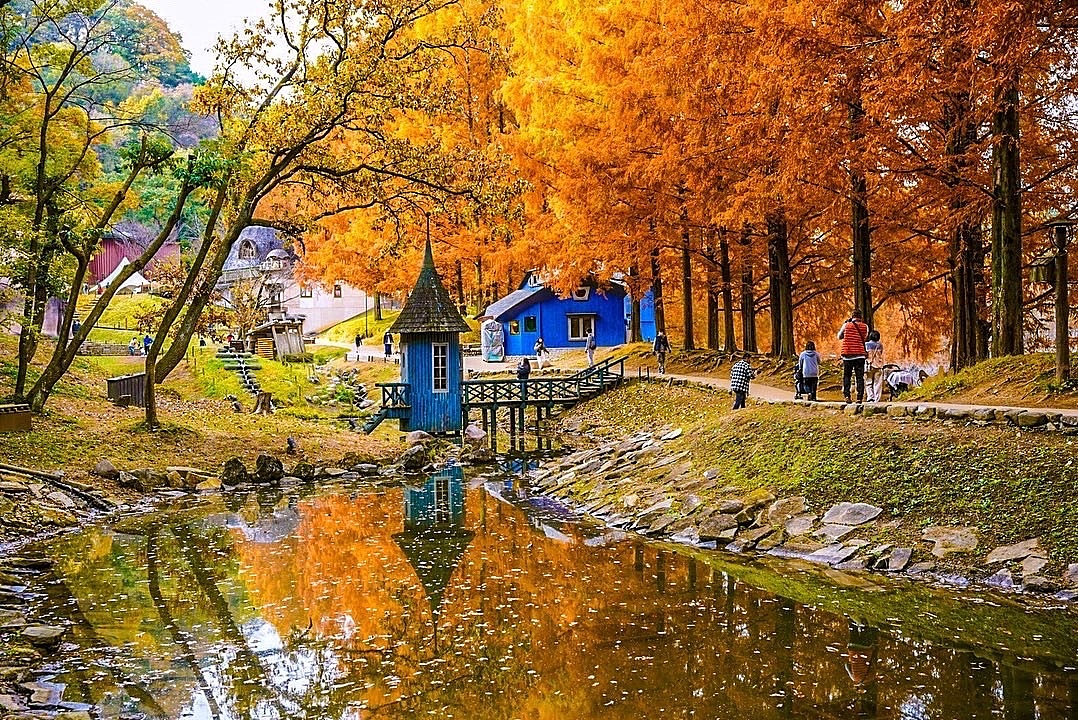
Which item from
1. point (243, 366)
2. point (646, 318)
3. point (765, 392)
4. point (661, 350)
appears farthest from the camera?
point (646, 318)

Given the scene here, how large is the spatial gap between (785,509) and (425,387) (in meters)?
15.3

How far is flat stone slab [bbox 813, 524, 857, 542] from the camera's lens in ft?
45.4

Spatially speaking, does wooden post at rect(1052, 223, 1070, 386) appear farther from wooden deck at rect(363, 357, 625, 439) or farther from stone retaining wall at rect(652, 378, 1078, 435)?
wooden deck at rect(363, 357, 625, 439)

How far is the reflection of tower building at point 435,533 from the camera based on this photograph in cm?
1326

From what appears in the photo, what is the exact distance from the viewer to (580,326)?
46500 millimetres

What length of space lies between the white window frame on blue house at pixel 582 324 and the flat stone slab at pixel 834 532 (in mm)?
32145

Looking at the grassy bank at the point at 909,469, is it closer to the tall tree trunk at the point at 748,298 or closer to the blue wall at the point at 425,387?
the blue wall at the point at 425,387

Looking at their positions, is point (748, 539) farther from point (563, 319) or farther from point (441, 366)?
point (563, 319)

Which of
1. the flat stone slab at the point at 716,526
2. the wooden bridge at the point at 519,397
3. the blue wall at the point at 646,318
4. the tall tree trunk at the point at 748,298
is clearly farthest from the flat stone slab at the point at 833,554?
the blue wall at the point at 646,318

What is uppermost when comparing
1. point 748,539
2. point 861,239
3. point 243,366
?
point 861,239

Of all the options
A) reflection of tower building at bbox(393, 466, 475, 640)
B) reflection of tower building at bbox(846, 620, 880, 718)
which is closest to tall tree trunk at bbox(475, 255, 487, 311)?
reflection of tower building at bbox(393, 466, 475, 640)

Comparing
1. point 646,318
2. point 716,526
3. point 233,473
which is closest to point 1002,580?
point 716,526

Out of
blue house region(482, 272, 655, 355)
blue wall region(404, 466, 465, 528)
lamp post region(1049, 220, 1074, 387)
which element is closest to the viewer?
lamp post region(1049, 220, 1074, 387)

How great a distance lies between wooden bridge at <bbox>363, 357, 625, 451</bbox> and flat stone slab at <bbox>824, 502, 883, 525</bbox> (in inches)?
538
